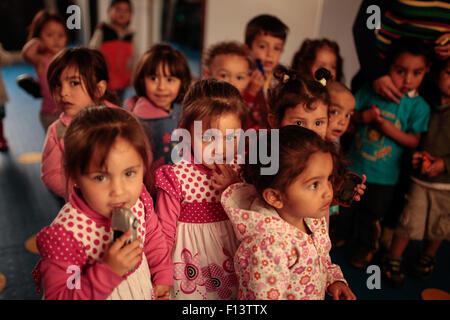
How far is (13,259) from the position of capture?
→ 5.55 ft

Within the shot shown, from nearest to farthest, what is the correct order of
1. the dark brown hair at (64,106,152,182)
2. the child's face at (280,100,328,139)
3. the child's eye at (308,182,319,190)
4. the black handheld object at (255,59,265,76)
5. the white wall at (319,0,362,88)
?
the dark brown hair at (64,106,152,182), the child's eye at (308,182,319,190), the child's face at (280,100,328,139), the black handheld object at (255,59,265,76), the white wall at (319,0,362,88)

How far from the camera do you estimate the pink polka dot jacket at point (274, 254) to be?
86 centimetres

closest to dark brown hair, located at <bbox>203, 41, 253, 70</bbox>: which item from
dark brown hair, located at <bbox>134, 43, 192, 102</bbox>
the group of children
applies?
the group of children

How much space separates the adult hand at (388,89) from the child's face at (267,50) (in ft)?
1.84

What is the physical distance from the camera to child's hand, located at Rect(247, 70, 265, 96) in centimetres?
174

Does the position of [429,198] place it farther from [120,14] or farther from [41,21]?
[120,14]

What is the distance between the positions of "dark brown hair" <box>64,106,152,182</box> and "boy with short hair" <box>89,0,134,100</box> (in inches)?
82.4

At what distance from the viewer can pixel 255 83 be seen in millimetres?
1753

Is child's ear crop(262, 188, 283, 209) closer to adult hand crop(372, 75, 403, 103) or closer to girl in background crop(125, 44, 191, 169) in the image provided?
girl in background crop(125, 44, 191, 169)

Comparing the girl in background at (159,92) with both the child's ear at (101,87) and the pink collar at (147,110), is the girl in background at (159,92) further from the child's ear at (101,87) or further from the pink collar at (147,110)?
the child's ear at (101,87)

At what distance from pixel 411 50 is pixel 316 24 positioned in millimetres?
1664

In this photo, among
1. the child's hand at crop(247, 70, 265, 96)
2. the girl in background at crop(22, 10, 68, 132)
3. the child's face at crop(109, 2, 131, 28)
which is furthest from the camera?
the child's face at crop(109, 2, 131, 28)

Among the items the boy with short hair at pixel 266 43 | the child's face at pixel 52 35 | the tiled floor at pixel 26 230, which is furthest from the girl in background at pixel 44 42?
the boy with short hair at pixel 266 43

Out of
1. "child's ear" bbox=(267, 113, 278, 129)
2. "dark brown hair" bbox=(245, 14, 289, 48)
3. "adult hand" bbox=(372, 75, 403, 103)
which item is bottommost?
"child's ear" bbox=(267, 113, 278, 129)
